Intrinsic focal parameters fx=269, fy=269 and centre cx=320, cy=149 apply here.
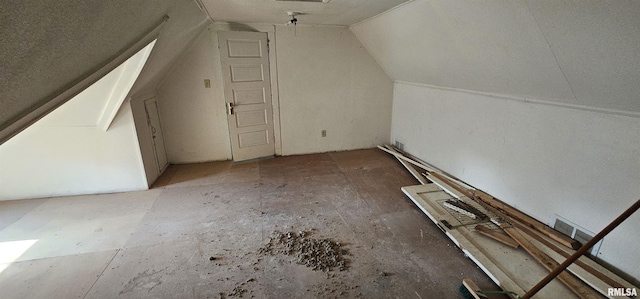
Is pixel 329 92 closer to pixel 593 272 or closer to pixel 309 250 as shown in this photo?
pixel 309 250

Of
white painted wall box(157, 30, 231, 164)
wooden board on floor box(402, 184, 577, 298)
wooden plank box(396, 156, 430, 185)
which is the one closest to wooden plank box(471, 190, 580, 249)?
wooden board on floor box(402, 184, 577, 298)

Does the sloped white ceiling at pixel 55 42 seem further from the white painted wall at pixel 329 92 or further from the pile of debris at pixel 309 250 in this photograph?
the white painted wall at pixel 329 92

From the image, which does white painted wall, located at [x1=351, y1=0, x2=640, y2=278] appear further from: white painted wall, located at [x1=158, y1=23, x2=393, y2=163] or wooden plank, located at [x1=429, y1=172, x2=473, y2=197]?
white painted wall, located at [x1=158, y1=23, x2=393, y2=163]

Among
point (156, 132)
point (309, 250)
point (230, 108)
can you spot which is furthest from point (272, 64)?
point (309, 250)

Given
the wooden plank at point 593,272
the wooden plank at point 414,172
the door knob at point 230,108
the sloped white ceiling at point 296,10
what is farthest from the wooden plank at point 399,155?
the door knob at point 230,108

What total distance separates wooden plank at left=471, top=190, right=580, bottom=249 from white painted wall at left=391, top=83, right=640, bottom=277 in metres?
0.09

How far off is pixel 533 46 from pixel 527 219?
1506 millimetres

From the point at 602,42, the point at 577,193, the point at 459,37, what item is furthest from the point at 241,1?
the point at 577,193

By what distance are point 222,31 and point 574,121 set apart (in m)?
3.96

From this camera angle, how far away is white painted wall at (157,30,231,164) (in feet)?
12.5

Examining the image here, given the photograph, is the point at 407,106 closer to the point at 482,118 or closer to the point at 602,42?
the point at 482,118

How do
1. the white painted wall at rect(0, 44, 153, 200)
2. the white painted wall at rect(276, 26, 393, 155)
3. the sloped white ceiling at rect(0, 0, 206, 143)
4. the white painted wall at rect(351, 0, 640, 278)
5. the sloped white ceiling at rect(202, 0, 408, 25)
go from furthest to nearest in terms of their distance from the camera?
the white painted wall at rect(276, 26, 393, 155)
the white painted wall at rect(0, 44, 153, 200)
the sloped white ceiling at rect(202, 0, 408, 25)
the white painted wall at rect(351, 0, 640, 278)
the sloped white ceiling at rect(0, 0, 206, 143)

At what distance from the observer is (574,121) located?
6.98ft

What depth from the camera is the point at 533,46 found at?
1.94 m
